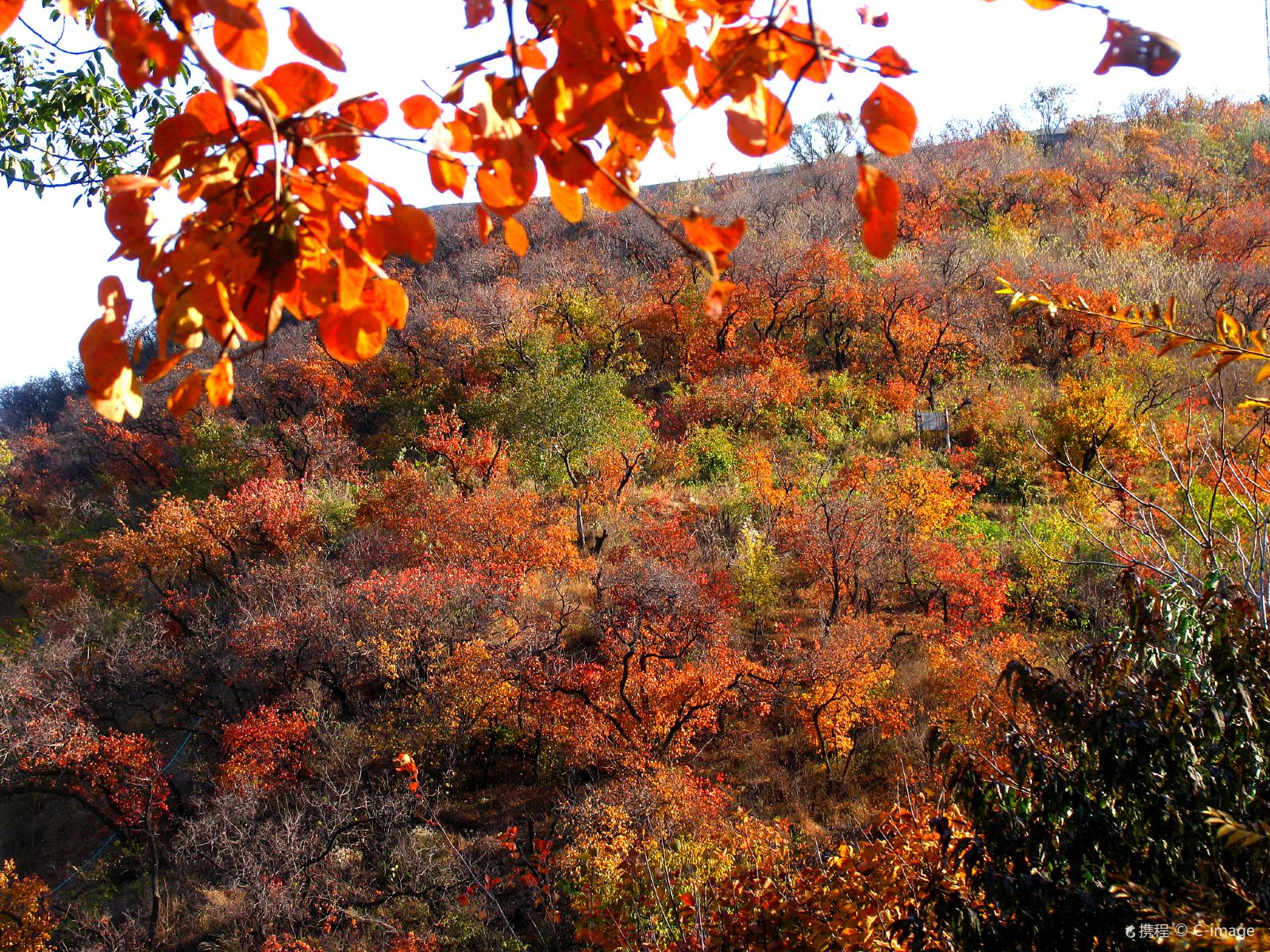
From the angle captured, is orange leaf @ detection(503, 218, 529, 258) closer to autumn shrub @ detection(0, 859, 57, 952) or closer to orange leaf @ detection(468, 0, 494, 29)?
orange leaf @ detection(468, 0, 494, 29)

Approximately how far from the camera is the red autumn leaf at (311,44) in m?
0.65

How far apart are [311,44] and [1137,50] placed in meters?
0.62

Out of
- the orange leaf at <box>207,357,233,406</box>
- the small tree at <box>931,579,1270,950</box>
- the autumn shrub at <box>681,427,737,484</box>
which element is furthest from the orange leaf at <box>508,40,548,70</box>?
the autumn shrub at <box>681,427,737,484</box>

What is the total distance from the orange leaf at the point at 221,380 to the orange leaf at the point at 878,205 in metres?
0.56

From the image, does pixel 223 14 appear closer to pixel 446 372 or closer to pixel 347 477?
pixel 347 477

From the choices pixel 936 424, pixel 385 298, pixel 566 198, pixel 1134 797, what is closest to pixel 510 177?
pixel 566 198

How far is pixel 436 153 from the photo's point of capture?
0.68 m

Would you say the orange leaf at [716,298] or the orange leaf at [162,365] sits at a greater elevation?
the orange leaf at [716,298]

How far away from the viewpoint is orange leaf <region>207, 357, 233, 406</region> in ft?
2.48

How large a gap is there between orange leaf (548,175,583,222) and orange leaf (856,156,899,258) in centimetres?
23

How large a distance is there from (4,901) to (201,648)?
400 centimetres

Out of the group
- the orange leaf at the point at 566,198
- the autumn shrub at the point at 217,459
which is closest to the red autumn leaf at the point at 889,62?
the orange leaf at the point at 566,198

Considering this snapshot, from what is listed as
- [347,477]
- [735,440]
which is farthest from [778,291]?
[347,477]

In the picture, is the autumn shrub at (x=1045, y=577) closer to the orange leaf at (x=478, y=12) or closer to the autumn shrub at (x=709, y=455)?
the autumn shrub at (x=709, y=455)
